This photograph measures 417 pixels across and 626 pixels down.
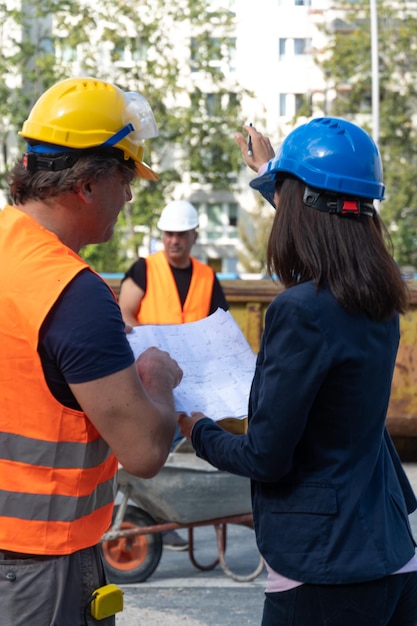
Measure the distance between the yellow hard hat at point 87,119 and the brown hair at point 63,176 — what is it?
24mm

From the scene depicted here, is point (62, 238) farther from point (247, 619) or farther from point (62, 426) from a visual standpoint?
point (247, 619)

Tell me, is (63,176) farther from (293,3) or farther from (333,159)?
(293,3)

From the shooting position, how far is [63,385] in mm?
2162

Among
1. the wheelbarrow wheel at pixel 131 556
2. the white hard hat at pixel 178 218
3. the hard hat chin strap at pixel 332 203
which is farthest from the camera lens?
the white hard hat at pixel 178 218

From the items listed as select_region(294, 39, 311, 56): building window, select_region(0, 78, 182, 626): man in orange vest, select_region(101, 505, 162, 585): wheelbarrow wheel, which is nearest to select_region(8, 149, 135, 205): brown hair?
select_region(0, 78, 182, 626): man in orange vest

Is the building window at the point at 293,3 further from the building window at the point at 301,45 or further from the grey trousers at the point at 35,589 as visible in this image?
the grey trousers at the point at 35,589

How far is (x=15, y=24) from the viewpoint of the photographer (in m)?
40.4

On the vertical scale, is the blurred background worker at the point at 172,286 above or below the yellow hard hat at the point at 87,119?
below

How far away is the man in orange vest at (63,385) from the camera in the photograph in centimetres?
213

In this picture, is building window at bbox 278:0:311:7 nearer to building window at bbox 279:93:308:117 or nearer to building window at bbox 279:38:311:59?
building window at bbox 279:38:311:59

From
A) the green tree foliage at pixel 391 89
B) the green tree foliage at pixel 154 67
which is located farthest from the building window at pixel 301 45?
the green tree foliage at pixel 154 67

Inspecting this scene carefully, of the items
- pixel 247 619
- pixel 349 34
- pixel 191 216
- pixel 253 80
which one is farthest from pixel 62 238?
pixel 253 80

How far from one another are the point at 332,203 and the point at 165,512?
362cm

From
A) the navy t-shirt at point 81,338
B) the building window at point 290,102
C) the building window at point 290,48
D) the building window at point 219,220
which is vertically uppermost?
the navy t-shirt at point 81,338
